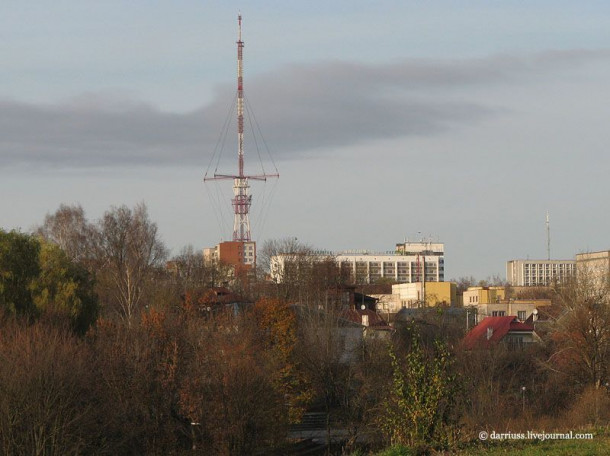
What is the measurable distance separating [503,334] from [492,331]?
0.75 m

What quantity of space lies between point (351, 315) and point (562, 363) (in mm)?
23720

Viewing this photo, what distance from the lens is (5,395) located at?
91.6 feet

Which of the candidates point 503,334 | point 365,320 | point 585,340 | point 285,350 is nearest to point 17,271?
point 285,350

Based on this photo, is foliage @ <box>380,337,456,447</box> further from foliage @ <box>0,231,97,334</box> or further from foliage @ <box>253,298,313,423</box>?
foliage @ <box>0,231,97,334</box>

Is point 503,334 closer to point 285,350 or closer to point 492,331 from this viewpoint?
point 492,331

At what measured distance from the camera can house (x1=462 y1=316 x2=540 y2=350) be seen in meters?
61.7

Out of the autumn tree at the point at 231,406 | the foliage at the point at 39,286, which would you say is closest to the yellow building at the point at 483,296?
the foliage at the point at 39,286

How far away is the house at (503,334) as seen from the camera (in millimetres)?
61719

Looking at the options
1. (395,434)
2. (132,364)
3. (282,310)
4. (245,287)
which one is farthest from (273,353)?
(245,287)

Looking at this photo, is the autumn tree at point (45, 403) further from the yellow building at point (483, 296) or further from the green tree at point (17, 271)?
the yellow building at point (483, 296)

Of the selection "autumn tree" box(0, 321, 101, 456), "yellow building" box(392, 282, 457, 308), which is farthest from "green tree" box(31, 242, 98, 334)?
"yellow building" box(392, 282, 457, 308)

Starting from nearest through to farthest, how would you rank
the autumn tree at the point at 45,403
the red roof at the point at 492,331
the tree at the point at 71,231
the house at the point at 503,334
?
the autumn tree at the point at 45,403 < the red roof at the point at 492,331 < the house at the point at 503,334 < the tree at the point at 71,231

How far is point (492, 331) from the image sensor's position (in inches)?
2586

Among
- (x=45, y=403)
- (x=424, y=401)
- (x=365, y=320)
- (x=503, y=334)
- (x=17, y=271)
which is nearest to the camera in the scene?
(x=424, y=401)
